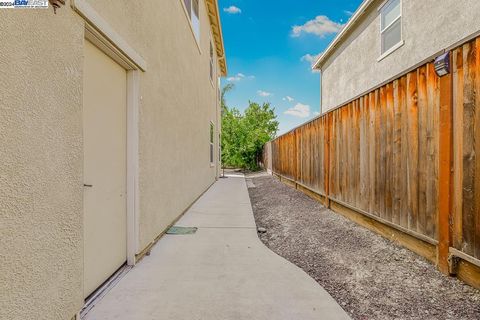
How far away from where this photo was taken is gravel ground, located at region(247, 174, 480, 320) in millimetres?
2125

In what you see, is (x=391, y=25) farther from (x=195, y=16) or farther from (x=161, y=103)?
(x=161, y=103)

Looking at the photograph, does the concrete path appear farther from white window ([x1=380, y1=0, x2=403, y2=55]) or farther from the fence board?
white window ([x1=380, y1=0, x2=403, y2=55])

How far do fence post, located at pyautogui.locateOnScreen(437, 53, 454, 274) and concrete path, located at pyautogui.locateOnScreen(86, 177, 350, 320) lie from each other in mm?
1182

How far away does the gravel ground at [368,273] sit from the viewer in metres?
2.12

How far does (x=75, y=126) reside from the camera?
1908 mm

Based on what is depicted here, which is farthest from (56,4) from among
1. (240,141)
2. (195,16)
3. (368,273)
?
(240,141)

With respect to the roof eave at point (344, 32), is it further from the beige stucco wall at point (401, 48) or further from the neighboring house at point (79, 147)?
the neighboring house at point (79, 147)

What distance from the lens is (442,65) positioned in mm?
2502

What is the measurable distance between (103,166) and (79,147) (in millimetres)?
613

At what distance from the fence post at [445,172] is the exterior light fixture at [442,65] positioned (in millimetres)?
47

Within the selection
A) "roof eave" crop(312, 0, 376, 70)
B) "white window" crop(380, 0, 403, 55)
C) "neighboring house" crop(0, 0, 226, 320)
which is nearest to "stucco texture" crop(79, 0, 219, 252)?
"neighboring house" crop(0, 0, 226, 320)

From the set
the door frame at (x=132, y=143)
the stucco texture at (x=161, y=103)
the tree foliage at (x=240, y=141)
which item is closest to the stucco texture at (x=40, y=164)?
the stucco texture at (x=161, y=103)

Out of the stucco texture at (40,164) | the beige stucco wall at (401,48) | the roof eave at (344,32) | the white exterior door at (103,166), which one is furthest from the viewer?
the roof eave at (344,32)

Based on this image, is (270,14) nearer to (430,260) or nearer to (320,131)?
(320,131)
